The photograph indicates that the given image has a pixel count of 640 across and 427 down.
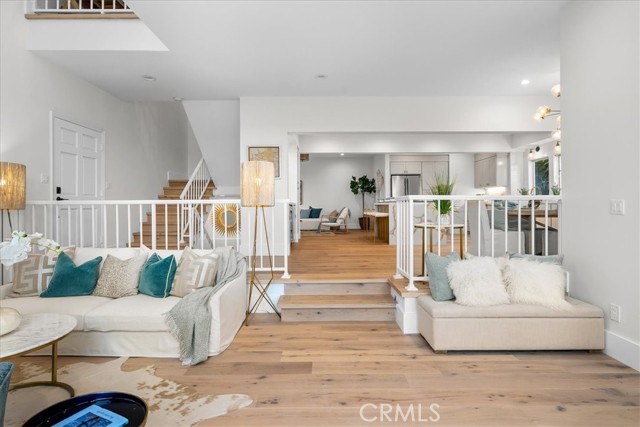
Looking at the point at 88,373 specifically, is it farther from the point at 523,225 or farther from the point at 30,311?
the point at 523,225

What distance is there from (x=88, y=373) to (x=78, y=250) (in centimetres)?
142

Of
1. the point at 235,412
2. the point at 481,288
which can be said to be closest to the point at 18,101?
the point at 235,412

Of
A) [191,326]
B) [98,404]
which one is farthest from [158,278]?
[98,404]

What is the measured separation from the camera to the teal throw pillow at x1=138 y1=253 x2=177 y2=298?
3.08 meters

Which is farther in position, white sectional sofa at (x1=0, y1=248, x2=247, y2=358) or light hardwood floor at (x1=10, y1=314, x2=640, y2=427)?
white sectional sofa at (x1=0, y1=248, x2=247, y2=358)

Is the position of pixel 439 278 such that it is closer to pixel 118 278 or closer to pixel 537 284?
pixel 537 284

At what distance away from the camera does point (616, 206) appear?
259cm

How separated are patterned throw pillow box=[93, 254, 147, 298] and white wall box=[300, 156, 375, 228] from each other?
9.16 metres

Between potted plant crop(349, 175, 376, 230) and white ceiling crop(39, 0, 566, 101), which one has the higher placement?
white ceiling crop(39, 0, 566, 101)

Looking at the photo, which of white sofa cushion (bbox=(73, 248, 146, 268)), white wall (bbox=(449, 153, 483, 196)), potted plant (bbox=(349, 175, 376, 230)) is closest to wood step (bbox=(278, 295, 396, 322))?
white sofa cushion (bbox=(73, 248, 146, 268))

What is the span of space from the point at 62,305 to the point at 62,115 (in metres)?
2.84

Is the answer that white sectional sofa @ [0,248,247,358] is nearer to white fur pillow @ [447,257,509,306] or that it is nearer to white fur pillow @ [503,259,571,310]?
white fur pillow @ [447,257,509,306]

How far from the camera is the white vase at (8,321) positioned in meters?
1.95

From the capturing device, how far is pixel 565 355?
2760 millimetres
